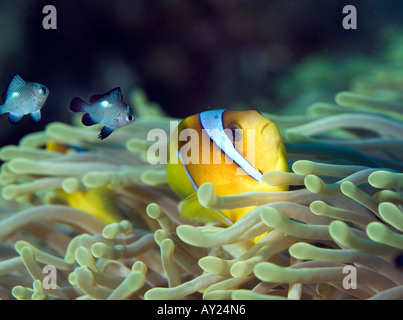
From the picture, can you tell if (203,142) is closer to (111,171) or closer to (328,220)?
(328,220)

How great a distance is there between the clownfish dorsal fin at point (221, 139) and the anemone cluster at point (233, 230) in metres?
0.05

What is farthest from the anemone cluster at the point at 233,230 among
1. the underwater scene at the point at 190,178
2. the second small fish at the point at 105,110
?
the second small fish at the point at 105,110

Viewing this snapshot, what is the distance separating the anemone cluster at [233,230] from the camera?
737mm

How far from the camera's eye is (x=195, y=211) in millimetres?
921

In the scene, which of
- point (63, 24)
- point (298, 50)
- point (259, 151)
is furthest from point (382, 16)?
point (259, 151)

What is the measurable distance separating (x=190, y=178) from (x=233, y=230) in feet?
0.61

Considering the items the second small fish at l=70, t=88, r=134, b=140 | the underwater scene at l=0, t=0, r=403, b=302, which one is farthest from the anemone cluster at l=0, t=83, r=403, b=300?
the second small fish at l=70, t=88, r=134, b=140

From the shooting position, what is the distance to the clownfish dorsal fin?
0.83m

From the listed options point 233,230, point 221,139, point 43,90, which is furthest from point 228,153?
point 43,90

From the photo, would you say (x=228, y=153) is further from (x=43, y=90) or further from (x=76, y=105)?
(x=43, y=90)

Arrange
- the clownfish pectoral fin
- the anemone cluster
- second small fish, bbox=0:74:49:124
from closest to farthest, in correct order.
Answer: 1. the anemone cluster
2. the clownfish pectoral fin
3. second small fish, bbox=0:74:49:124

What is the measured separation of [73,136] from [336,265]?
1.03 meters

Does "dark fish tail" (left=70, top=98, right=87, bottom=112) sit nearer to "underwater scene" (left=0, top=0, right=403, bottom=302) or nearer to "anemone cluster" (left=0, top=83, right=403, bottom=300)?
"underwater scene" (left=0, top=0, right=403, bottom=302)

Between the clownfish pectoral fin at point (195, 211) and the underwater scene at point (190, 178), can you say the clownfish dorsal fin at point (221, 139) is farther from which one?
the clownfish pectoral fin at point (195, 211)
